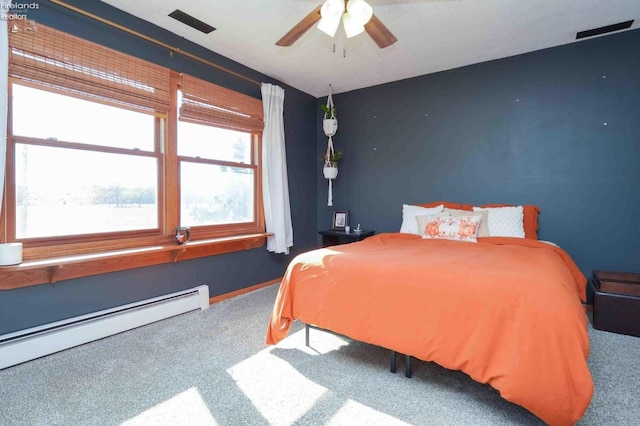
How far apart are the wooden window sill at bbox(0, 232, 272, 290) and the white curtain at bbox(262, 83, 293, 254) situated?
0.51 metres

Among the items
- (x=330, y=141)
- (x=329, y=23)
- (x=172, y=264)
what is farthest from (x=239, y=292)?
(x=329, y=23)

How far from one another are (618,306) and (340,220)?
2844mm

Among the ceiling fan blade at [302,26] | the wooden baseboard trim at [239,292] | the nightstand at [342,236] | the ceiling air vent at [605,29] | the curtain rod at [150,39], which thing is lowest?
the wooden baseboard trim at [239,292]

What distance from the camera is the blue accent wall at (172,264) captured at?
2.14 meters

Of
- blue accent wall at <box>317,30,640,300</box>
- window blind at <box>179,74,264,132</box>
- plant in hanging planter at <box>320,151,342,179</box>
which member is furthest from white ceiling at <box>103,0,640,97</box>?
plant in hanging planter at <box>320,151,342,179</box>

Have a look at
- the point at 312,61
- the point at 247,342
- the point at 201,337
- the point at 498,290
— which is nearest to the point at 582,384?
the point at 498,290

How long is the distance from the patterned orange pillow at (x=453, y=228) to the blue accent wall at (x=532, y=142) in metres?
0.69

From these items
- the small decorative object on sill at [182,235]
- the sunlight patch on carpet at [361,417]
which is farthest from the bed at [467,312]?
the small decorative object on sill at [182,235]

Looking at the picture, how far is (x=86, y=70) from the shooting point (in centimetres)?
226

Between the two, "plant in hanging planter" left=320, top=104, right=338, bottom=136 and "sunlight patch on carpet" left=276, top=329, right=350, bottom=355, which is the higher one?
"plant in hanging planter" left=320, top=104, right=338, bottom=136

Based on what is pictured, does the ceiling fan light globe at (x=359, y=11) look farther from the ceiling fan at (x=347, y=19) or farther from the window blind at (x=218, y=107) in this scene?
the window blind at (x=218, y=107)

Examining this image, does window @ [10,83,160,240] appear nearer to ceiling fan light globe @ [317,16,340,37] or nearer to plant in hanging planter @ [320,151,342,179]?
ceiling fan light globe @ [317,16,340,37]

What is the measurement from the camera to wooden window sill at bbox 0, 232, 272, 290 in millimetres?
2004

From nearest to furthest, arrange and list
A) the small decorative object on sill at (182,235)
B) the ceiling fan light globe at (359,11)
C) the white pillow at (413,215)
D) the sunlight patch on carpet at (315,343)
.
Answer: the ceiling fan light globe at (359,11)
the sunlight patch on carpet at (315,343)
the small decorative object on sill at (182,235)
the white pillow at (413,215)
